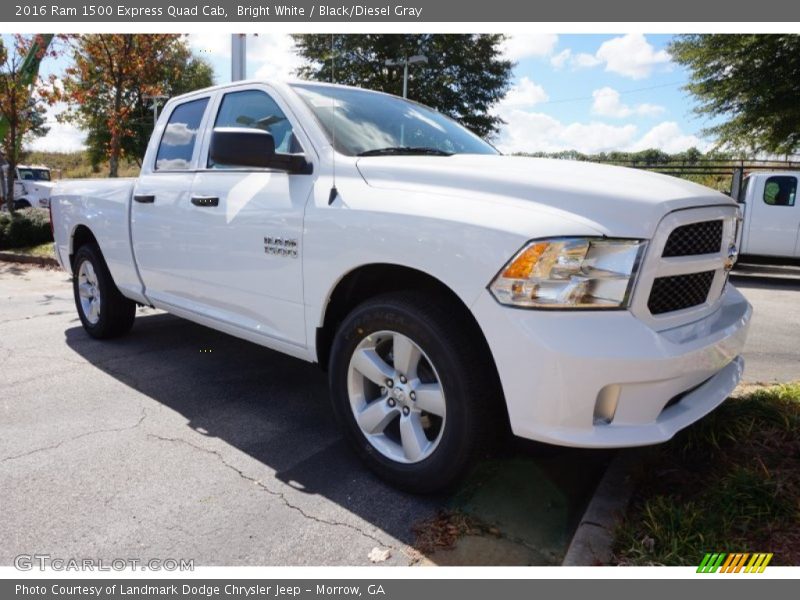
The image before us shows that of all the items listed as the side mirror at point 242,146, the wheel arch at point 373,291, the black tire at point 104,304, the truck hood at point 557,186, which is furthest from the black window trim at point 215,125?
the black tire at point 104,304

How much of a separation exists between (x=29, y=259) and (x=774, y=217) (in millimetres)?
13283

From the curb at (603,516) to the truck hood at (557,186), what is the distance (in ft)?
3.81

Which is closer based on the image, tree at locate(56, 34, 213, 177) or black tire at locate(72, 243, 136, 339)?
black tire at locate(72, 243, 136, 339)

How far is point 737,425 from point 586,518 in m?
1.03

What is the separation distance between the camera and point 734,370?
288cm

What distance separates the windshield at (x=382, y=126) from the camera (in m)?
3.27

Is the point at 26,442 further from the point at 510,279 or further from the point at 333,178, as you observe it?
the point at 510,279

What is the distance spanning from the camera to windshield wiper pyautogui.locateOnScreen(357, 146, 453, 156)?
10.4 ft

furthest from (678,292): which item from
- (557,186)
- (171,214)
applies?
(171,214)

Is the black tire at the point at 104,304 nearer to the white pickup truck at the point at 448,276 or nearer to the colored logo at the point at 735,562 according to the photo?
the white pickup truck at the point at 448,276

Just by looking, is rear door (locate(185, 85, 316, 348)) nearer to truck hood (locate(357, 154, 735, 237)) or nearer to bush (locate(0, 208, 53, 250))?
truck hood (locate(357, 154, 735, 237))

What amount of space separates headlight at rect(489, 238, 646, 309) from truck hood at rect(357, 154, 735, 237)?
78mm

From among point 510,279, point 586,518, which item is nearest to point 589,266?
point 510,279

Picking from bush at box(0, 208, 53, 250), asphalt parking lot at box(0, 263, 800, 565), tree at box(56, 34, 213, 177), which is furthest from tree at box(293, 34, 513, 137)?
asphalt parking lot at box(0, 263, 800, 565)
